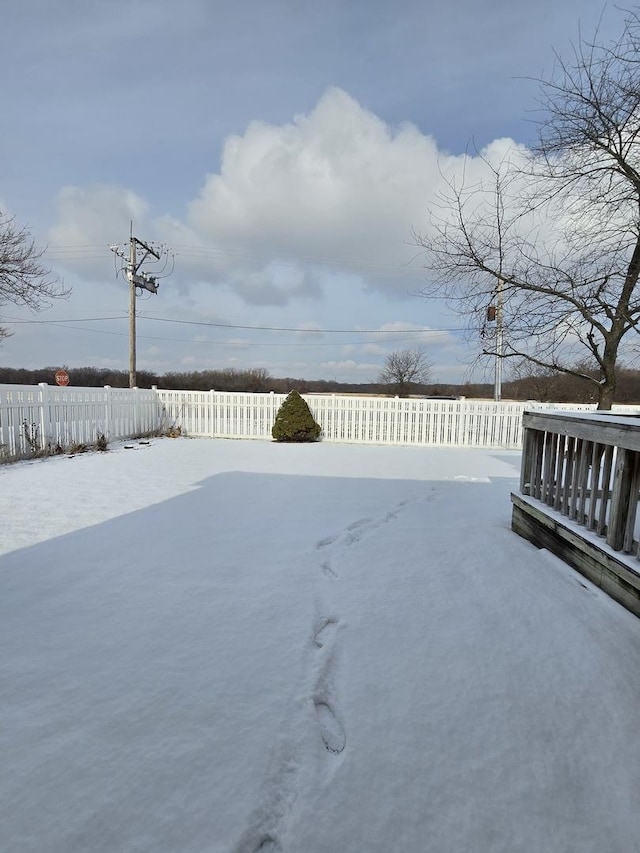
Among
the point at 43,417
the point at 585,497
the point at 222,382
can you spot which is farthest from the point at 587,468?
the point at 222,382

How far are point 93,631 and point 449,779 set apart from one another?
5.33ft

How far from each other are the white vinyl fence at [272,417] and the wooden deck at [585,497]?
614 centimetres

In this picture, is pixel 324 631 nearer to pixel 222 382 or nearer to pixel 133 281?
pixel 133 281

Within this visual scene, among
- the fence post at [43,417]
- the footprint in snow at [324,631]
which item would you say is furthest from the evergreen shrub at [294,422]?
the footprint in snow at [324,631]

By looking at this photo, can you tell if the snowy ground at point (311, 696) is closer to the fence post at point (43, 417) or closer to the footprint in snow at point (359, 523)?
the footprint in snow at point (359, 523)

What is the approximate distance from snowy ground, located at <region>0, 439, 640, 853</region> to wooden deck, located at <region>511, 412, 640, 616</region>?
164 millimetres

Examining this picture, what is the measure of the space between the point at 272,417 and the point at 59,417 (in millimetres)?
4717

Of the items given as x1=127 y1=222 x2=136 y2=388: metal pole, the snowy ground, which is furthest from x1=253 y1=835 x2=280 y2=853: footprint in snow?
x1=127 y1=222 x2=136 y2=388: metal pole

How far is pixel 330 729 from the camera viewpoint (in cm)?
150

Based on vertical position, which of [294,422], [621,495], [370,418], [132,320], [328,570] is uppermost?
[132,320]

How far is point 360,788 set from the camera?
4.19ft

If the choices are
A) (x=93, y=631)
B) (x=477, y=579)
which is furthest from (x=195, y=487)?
(x=477, y=579)

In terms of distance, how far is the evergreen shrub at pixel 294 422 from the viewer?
1012cm

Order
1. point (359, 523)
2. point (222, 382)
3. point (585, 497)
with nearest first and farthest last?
1. point (585, 497)
2. point (359, 523)
3. point (222, 382)
